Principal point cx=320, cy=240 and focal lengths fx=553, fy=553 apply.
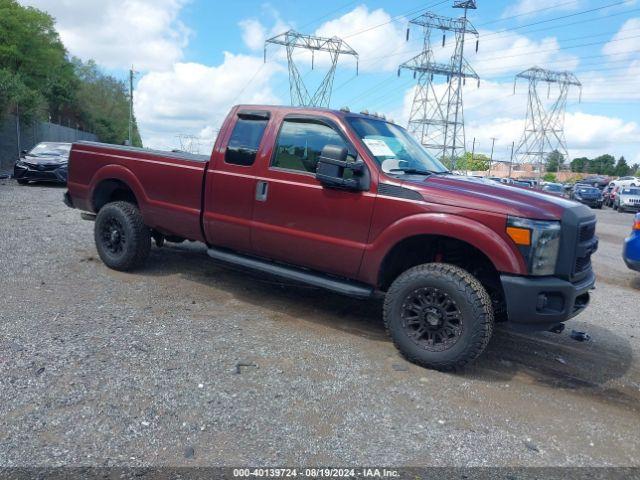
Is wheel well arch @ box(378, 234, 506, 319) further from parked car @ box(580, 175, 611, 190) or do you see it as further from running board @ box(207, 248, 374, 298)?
parked car @ box(580, 175, 611, 190)

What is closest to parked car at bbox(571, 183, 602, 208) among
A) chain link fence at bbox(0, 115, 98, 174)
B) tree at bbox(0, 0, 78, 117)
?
chain link fence at bbox(0, 115, 98, 174)

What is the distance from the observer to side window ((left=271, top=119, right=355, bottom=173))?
5.09m

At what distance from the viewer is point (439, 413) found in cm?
367

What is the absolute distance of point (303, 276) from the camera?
514 centimetres

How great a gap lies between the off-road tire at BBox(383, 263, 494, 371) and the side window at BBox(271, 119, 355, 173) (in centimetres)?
140

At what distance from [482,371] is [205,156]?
366cm

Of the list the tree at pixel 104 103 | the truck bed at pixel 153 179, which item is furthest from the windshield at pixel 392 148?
the tree at pixel 104 103

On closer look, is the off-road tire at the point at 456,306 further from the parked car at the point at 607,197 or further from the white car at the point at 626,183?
the parked car at the point at 607,197

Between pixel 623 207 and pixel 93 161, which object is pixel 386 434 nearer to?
pixel 93 161

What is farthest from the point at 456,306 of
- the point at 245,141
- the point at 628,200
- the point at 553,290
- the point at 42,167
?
the point at 628,200

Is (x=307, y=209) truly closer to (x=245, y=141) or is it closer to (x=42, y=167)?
(x=245, y=141)

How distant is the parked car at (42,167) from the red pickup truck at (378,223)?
41.8 feet

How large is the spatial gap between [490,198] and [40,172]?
55.2 feet

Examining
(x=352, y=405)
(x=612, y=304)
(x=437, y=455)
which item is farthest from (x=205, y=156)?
(x=612, y=304)
